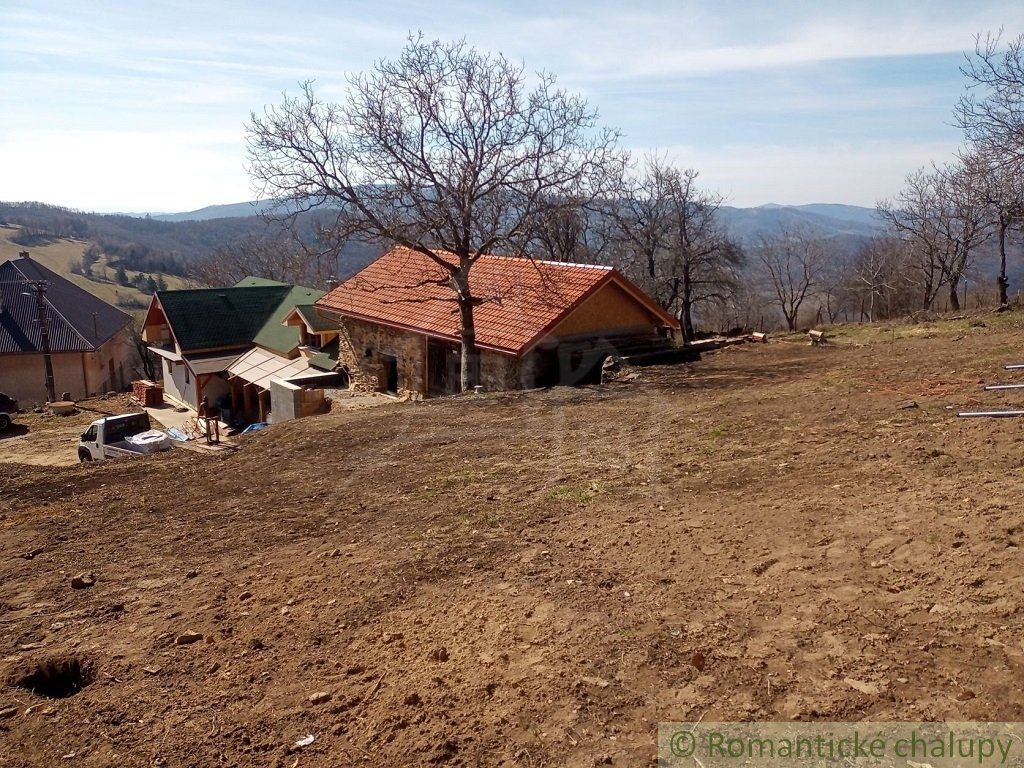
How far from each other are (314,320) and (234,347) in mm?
5943

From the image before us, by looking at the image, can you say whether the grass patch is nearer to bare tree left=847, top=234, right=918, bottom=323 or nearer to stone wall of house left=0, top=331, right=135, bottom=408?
bare tree left=847, top=234, right=918, bottom=323

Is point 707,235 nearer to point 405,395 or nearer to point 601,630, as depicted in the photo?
point 405,395

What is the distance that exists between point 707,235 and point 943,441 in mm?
25957

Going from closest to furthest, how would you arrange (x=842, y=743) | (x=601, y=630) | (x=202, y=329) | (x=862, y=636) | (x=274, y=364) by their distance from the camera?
(x=842, y=743) < (x=862, y=636) < (x=601, y=630) < (x=274, y=364) < (x=202, y=329)

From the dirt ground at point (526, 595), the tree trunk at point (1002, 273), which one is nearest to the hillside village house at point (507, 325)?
the dirt ground at point (526, 595)

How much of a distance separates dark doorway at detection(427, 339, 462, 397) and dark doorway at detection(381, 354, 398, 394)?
6.58ft

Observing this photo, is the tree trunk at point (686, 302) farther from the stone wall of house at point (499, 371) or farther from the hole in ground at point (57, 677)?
the hole in ground at point (57, 677)

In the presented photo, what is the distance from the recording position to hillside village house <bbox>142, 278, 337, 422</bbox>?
82.9 feet

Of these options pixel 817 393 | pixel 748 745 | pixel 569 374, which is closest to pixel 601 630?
pixel 748 745

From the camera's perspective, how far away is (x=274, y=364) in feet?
85.7

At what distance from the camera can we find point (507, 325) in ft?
57.0

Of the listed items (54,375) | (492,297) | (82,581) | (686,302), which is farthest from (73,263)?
(82,581)

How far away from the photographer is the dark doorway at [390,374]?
857 inches

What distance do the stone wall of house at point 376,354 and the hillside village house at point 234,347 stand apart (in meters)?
1.16
